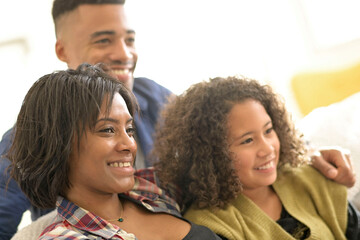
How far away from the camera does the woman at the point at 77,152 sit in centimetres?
101

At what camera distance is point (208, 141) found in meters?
1.28

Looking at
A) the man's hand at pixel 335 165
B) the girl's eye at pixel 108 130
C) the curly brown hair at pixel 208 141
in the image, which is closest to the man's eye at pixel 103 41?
the curly brown hair at pixel 208 141

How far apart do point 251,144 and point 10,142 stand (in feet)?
2.01

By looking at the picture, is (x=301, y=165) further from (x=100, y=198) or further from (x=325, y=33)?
(x=325, y=33)

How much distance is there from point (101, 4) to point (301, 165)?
806 mm

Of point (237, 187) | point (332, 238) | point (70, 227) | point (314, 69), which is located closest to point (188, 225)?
point (237, 187)

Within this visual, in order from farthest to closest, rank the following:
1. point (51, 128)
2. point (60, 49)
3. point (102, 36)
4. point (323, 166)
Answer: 1. point (60, 49)
2. point (102, 36)
3. point (323, 166)
4. point (51, 128)

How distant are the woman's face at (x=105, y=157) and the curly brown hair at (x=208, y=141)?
0.25m

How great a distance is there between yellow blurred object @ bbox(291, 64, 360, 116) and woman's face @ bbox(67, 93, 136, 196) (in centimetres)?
167

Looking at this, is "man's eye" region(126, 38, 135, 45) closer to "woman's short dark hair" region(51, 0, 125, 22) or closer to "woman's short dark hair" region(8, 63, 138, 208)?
"woman's short dark hair" region(51, 0, 125, 22)

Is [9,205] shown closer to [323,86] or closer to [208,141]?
[208,141]

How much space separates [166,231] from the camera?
1.14 meters

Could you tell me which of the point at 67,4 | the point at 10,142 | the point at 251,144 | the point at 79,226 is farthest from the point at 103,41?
the point at 79,226

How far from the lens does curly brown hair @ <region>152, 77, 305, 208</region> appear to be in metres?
1.25
